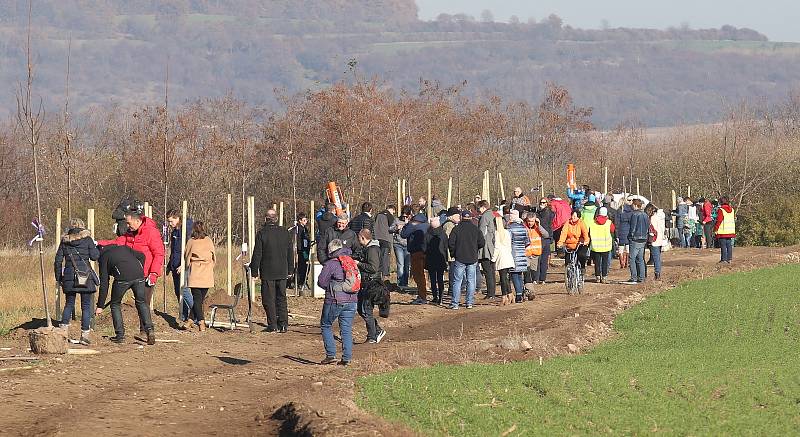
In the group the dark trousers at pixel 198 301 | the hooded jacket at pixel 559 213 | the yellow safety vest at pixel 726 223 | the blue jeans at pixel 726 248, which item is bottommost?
the blue jeans at pixel 726 248

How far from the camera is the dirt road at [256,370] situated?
13.3 metres

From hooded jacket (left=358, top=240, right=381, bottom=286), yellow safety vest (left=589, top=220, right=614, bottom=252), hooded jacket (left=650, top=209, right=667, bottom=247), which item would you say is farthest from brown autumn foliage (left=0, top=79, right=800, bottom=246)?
hooded jacket (left=358, top=240, right=381, bottom=286)

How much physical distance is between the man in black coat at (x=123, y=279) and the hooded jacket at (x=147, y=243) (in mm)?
452

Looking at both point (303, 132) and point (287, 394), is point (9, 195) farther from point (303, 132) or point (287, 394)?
point (287, 394)

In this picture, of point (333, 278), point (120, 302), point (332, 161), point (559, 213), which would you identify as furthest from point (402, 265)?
point (332, 161)

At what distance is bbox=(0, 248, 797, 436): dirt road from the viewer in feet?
43.5

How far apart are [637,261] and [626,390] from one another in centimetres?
1481

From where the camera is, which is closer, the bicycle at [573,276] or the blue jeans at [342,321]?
the blue jeans at [342,321]

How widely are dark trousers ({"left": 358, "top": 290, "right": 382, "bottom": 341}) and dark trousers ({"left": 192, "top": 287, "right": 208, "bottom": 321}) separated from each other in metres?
2.92

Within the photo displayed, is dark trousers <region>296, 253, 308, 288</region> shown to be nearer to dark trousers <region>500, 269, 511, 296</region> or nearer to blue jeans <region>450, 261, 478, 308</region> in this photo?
blue jeans <region>450, 261, 478, 308</region>

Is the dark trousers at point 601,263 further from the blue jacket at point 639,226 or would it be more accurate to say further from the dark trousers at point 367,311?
the dark trousers at point 367,311

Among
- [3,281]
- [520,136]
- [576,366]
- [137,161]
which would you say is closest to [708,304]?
[576,366]

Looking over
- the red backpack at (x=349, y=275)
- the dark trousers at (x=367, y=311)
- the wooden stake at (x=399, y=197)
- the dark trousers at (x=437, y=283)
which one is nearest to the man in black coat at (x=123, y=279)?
the dark trousers at (x=367, y=311)

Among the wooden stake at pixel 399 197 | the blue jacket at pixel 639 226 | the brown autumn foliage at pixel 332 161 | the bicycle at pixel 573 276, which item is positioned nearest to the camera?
the bicycle at pixel 573 276
